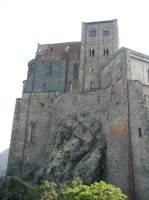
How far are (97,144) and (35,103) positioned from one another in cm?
1843

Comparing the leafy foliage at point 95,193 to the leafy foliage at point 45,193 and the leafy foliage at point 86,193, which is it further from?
the leafy foliage at point 45,193

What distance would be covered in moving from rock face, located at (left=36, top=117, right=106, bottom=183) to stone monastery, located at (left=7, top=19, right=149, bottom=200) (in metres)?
0.12

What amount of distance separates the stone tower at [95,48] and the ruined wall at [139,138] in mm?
14499

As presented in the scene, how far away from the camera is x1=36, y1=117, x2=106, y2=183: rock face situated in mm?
39312

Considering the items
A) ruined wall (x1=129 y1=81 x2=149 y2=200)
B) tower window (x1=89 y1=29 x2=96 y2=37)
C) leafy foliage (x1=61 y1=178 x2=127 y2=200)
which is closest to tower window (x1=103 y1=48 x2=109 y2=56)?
tower window (x1=89 y1=29 x2=96 y2=37)

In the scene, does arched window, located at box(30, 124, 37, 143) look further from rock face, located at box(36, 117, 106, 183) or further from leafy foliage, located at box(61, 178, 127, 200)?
leafy foliage, located at box(61, 178, 127, 200)

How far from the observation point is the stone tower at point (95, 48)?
181 ft

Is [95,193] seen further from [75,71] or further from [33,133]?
[75,71]

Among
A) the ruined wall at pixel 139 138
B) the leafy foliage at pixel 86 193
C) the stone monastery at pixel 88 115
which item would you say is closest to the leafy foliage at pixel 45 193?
the leafy foliage at pixel 86 193

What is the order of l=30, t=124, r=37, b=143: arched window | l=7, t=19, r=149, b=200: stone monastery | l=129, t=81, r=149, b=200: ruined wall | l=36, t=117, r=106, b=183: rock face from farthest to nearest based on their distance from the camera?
l=30, t=124, r=37, b=143: arched window < l=36, t=117, r=106, b=183: rock face < l=7, t=19, r=149, b=200: stone monastery < l=129, t=81, r=149, b=200: ruined wall


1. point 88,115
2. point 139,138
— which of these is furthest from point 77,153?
point 139,138

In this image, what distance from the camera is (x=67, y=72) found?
199 ft

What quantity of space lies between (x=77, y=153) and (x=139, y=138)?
9.47 m

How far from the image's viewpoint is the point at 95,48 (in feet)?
191
